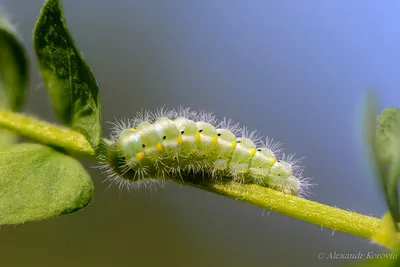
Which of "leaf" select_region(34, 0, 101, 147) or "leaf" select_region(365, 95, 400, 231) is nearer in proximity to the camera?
"leaf" select_region(365, 95, 400, 231)

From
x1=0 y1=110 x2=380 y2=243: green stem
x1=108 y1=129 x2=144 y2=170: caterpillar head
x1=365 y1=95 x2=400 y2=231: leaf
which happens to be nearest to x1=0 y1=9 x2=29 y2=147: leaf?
x1=0 y1=110 x2=380 y2=243: green stem

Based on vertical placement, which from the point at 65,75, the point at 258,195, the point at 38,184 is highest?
the point at 65,75

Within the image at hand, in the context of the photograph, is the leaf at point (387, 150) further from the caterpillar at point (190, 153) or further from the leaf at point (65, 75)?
the leaf at point (65, 75)

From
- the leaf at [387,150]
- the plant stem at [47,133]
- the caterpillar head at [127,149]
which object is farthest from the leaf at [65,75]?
the leaf at [387,150]

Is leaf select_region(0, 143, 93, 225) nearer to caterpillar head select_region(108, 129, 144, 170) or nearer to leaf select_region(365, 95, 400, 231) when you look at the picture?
caterpillar head select_region(108, 129, 144, 170)

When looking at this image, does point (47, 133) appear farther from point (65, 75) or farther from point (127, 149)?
point (127, 149)

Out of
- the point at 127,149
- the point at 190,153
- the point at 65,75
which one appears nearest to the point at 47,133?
the point at 65,75
